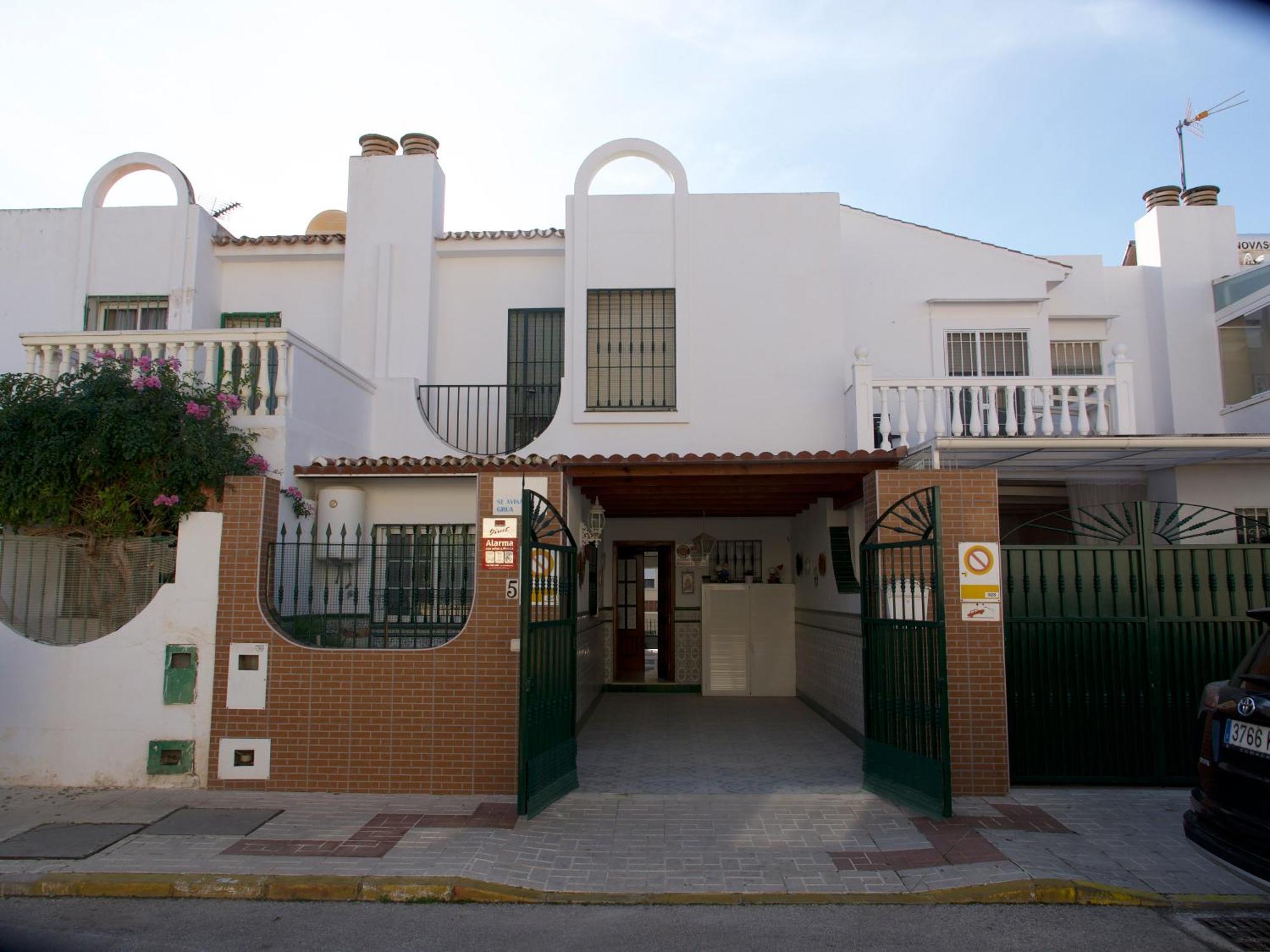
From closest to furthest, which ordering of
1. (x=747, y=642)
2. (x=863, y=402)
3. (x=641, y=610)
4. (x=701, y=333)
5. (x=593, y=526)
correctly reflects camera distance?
(x=863, y=402) < (x=593, y=526) < (x=701, y=333) < (x=747, y=642) < (x=641, y=610)

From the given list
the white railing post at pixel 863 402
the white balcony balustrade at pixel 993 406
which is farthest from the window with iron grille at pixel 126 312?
the white balcony balustrade at pixel 993 406

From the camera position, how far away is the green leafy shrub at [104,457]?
7.75m

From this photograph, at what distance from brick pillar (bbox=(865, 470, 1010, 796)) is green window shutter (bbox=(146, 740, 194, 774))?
21.2ft

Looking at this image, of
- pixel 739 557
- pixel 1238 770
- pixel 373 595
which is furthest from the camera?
pixel 739 557

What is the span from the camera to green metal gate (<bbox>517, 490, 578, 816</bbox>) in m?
6.79

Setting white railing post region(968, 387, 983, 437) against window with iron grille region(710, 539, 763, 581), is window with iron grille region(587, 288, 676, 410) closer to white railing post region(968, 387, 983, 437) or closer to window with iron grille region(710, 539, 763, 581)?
white railing post region(968, 387, 983, 437)

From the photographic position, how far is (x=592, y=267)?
12141mm

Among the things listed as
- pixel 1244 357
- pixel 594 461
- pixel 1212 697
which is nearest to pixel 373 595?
pixel 594 461

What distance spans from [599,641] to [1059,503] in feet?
22.8

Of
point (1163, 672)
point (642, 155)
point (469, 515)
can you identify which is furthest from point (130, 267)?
point (1163, 672)

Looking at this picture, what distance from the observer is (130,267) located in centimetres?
1245

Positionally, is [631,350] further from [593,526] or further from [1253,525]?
[1253,525]

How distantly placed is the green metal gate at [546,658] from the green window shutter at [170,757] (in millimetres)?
3075

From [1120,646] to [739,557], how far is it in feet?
25.0
